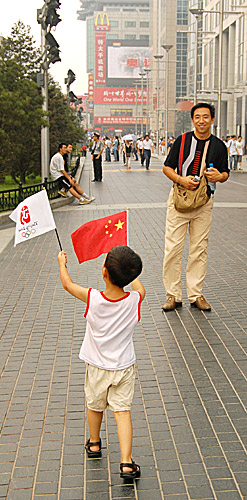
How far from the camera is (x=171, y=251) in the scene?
6.81m

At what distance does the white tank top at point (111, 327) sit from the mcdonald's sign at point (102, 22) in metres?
190

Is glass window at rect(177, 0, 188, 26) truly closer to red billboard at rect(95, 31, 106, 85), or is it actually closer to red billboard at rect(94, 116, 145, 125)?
red billboard at rect(94, 116, 145, 125)

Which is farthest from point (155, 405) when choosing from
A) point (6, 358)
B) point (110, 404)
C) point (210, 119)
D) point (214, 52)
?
point (214, 52)

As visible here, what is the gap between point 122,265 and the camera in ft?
11.8

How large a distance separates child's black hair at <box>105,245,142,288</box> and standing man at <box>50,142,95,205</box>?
1250 cm

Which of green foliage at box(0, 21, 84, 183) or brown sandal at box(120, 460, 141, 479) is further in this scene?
green foliage at box(0, 21, 84, 183)

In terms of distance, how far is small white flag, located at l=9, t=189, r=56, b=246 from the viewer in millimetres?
4340

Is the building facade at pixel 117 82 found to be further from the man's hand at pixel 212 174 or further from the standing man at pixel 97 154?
the man's hand at pixel 212 174

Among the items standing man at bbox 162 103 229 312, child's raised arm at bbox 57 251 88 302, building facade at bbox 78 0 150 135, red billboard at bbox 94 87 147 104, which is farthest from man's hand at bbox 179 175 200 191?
red billboard at bbox 94 87 147 104

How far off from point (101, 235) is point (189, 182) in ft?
7.85

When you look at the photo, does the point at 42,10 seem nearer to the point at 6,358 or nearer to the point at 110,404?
the point at 6,358

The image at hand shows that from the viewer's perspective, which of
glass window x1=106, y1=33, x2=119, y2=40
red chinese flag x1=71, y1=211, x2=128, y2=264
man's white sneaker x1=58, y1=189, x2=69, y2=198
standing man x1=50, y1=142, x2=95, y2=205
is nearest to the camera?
red chinese flag x1=71, y1=211, x2=128, y2=264

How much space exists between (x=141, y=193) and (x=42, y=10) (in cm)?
545

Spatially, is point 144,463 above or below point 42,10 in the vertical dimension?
below
